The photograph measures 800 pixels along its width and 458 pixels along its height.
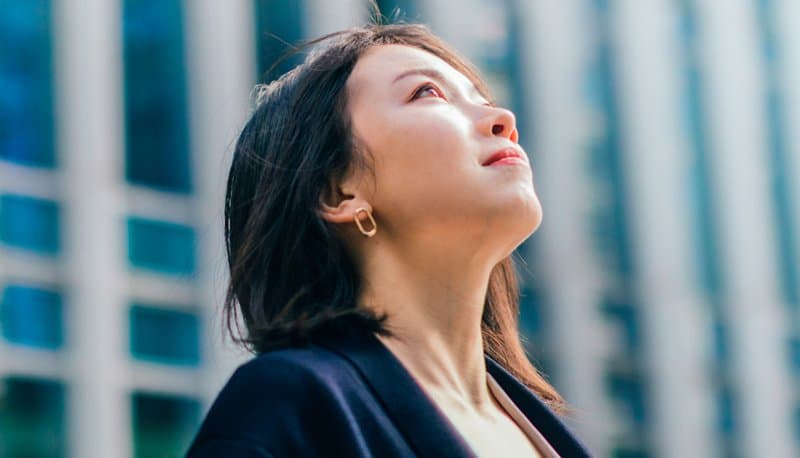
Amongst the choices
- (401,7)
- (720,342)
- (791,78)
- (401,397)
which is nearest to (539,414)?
(401,397)

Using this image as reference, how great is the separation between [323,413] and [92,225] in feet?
41.6

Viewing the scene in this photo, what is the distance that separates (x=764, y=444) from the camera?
2236 centimetres

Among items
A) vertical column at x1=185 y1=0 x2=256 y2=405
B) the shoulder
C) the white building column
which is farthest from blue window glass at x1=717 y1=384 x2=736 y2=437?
the shoulder

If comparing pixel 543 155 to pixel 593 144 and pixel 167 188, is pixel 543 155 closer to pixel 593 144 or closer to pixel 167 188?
pixel 593 144

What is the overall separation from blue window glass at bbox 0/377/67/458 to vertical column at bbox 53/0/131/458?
14 cm

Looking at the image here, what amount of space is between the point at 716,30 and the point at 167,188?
11.6 meters

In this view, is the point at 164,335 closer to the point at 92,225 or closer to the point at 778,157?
the point at 92,225

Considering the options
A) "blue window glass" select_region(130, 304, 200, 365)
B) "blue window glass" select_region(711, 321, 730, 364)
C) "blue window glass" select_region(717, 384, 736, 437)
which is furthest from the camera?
"blue window glass" select_region(711, 321, 730, 364)

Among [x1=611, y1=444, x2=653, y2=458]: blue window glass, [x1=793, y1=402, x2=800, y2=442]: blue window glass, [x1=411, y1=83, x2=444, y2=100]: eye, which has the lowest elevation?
[x1=793, y1=402, x2=800, y2=442]: blue window glass

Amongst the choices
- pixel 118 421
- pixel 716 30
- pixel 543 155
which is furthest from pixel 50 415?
pixel 716 30

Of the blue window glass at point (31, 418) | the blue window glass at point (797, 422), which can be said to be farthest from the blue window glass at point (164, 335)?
the blue window glass at point (797, 422)

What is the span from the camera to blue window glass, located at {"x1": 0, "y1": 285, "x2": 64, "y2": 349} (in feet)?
44.9

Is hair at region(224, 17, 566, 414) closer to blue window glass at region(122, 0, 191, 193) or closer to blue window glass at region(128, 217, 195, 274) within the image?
blue window glass at region(128, 217, 195, 274)

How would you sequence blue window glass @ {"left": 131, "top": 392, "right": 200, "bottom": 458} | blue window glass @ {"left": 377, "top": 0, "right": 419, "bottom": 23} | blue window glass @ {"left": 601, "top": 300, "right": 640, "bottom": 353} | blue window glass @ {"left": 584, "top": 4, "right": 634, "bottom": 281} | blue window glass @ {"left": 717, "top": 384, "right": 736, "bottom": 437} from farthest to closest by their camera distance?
blue window glass @ {"left": 717, "top": 384, "right": 736, "bottom": 437} → blue window glass @ {"left": 584, "top": 4, "right": 634, "bottom": 281} → blue window glass @ {"left": 601, "top": 300, "right": 640, "bottom": 353} → blue window glass @ {"left": 377, "top": 0, "right": 419, "bottom": 23} → blue window glass @ {"left": 131, "top": 392, "right": 200, "bottom": 458}
